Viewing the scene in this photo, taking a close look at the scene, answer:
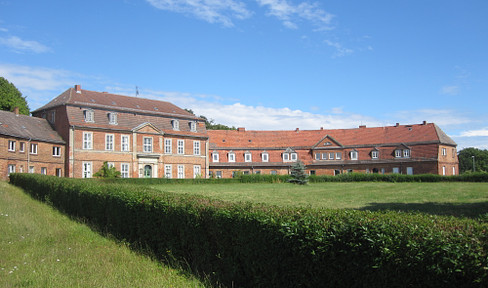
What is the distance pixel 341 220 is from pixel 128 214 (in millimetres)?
7176

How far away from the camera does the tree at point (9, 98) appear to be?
56031 mm

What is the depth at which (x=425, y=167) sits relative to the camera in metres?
57.1

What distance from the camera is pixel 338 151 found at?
204 feet

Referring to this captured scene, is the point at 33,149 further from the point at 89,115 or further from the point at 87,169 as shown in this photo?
the point at 89,115

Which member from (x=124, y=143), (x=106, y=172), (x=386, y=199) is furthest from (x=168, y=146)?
(x=386, y=199)

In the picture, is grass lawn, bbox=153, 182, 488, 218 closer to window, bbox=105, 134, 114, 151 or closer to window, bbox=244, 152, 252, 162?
window, bbox=105, 134, 114, 151

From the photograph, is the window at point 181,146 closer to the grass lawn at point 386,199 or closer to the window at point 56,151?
the window at point 56,151

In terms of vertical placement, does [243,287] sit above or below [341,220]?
below

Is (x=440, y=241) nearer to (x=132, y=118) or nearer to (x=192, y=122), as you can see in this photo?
(x=132, y=118)

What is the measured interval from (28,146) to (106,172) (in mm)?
8013

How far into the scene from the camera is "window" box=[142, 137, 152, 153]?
48.9 metres

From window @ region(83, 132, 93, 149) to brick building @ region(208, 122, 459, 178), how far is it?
1943 cm

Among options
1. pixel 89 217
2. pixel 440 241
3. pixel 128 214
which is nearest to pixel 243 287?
pixel 440 241

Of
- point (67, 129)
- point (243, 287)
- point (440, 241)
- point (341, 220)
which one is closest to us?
point (440, 241)
